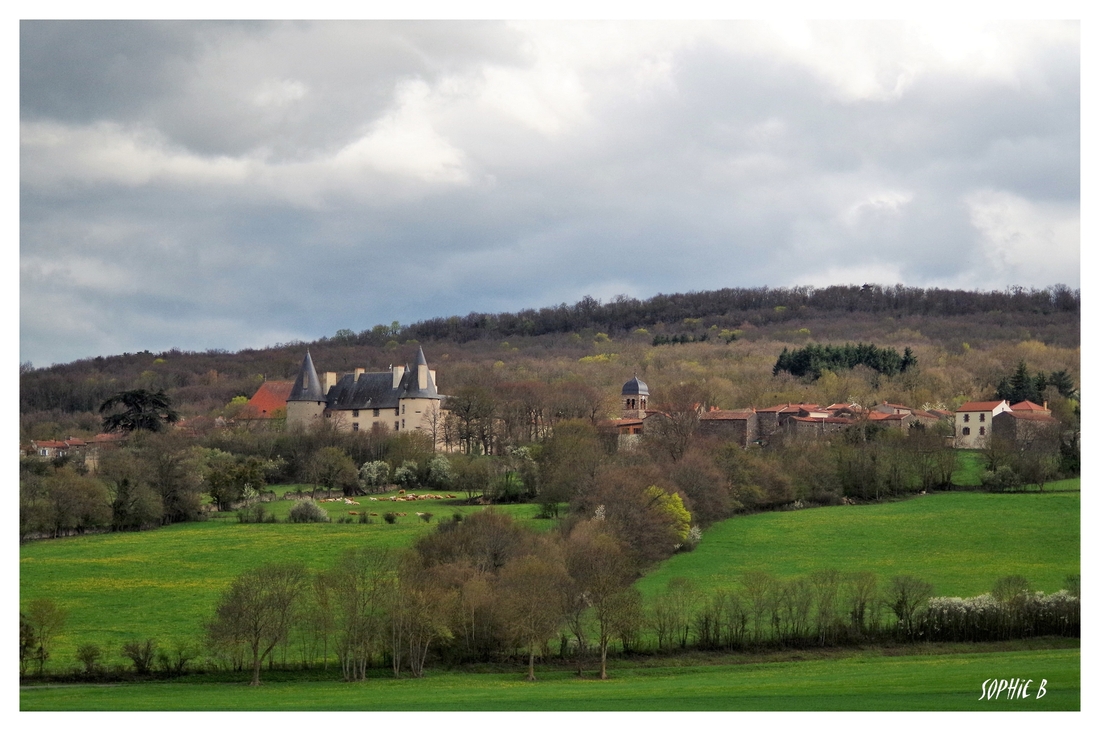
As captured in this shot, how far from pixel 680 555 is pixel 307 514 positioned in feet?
59.6

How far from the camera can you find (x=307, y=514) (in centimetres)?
5616

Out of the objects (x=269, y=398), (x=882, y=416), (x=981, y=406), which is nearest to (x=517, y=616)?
(x=882, y=416)

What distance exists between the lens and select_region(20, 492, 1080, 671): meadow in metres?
40.6

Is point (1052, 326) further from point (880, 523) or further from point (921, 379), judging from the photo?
point (880, 523)

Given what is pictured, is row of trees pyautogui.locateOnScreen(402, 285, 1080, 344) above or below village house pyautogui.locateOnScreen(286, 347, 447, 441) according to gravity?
above

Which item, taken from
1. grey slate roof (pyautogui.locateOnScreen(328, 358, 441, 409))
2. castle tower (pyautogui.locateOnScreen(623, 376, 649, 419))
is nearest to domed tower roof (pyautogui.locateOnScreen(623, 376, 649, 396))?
castle tower (pyautogui.locateOnScreen(623, 376, 649, 419))

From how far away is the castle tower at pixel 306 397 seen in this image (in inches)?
3757

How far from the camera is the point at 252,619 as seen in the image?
31.9 meters

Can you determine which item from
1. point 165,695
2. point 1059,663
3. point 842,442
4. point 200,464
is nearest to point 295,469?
point 200,464

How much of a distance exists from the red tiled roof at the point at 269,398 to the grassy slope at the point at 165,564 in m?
42.8

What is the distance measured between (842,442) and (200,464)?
3554 centimetres

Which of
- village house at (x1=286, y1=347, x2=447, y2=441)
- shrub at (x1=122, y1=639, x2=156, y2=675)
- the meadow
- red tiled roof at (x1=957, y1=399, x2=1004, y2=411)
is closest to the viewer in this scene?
shrub at (x1=122, y1=639, x2=156, y2=675)

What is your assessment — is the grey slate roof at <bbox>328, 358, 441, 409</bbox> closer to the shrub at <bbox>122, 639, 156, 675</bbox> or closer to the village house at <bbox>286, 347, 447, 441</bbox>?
the village house at <bbox>286, 347, 447, 441</bbox>

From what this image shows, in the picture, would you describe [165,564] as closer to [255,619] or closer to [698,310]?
[255,619]
